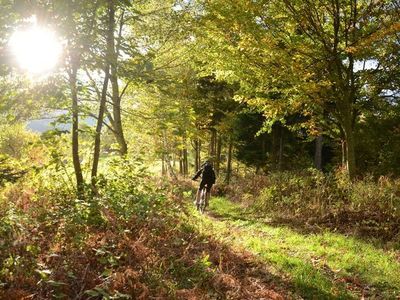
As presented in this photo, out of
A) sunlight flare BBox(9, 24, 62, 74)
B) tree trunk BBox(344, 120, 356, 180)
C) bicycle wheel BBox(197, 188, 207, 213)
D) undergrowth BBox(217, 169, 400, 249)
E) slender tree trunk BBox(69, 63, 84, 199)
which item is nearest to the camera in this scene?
sunlight flare BBox(9, 24, 62, 74)

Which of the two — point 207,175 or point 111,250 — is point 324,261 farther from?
point 207,175

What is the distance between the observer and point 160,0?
14.0m

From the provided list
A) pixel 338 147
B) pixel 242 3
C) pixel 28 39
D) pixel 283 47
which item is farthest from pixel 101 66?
pixel 338 147

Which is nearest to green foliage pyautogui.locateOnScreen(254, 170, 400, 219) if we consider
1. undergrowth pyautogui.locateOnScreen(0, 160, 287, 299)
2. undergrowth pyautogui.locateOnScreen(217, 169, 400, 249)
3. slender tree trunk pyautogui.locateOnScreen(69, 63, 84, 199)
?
undergrowth pyautogui.locateOnScreen(217, 169, 400, 249)

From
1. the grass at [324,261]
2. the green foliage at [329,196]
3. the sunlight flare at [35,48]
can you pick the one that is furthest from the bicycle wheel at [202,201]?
the sunlight flare at [35,48]

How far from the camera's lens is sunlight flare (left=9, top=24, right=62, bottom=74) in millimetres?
6172

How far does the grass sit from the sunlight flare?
487 cm

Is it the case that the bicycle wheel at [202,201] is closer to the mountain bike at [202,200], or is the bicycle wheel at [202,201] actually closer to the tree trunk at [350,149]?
the mountain bike at [202,200]

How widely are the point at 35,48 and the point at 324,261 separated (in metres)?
7.10

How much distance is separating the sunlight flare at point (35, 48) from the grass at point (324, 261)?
192 inches

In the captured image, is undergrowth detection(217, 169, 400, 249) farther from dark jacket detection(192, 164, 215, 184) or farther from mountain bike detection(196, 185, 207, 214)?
dark jacket detection(192, 164, 215, 184)

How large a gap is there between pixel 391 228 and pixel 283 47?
613 cm

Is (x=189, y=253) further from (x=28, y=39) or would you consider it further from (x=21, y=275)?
(x=28, y=39)

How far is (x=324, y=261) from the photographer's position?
861 centimetres
